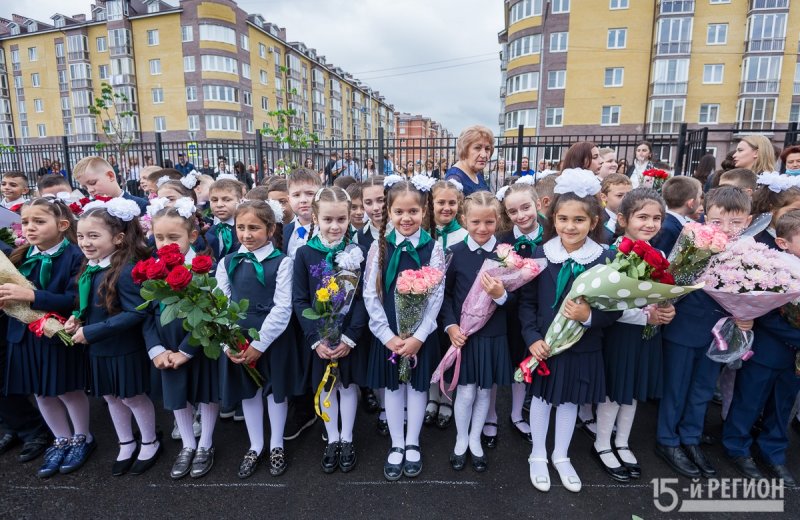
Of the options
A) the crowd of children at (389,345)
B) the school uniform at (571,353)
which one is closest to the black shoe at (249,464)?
the crowd of children at (389,345)

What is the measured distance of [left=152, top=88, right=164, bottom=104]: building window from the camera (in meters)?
36.4

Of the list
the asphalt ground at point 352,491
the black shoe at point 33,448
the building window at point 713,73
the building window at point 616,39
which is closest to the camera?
the asphalt ground at point 352,491

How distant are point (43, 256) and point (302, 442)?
2264 mm

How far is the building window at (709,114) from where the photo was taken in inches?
1121

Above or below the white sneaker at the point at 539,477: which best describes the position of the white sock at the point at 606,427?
above

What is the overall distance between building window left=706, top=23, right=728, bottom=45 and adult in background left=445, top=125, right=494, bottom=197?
33462 mm

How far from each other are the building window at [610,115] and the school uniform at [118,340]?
32.8 meters

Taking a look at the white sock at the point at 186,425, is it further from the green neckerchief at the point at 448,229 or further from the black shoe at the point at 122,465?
the green neckerchief at the point at 448,229

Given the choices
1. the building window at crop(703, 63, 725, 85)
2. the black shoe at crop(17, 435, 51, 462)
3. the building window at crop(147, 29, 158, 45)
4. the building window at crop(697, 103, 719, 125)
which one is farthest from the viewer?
the building window at crop(147, 29, 158, 45)

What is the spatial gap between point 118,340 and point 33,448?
1.24m

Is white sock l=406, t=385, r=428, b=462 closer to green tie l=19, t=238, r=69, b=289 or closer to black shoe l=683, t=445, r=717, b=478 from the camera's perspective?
black shoe l=683, t=445, r=717, b=478

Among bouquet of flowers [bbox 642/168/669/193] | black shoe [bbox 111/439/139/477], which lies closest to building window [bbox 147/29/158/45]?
bouquet of flowers [bbox 642/168/669/193]

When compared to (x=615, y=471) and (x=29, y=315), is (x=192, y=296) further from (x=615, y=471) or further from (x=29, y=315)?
(x=615, y=471)

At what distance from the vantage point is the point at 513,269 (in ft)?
→ 8.21
